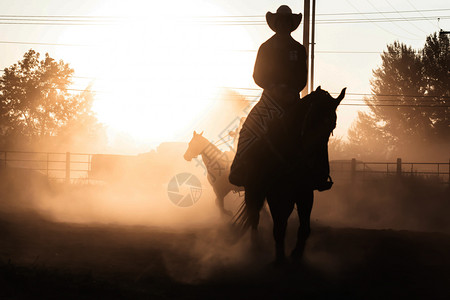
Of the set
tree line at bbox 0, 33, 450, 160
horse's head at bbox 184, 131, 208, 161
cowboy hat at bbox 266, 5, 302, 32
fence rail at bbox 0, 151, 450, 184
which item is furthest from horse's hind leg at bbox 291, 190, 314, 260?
tree line at bbox 0, 33, 450, 160

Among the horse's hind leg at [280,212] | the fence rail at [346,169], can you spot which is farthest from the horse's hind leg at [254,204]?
the fence rail at [346,169]

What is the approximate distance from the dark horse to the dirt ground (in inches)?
A: 33.8

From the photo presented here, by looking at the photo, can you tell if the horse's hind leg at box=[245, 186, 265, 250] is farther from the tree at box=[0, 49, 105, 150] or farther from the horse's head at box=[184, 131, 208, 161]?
the tree at box=[0, 49, 105, 150]

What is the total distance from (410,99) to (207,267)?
38992 millimetres

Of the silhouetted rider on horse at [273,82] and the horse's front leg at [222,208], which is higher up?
the silhouetted rider on horse at [273,82]

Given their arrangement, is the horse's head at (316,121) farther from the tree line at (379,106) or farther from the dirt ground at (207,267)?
the tree line at (379,106)

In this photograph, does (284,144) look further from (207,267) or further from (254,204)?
(207,267)

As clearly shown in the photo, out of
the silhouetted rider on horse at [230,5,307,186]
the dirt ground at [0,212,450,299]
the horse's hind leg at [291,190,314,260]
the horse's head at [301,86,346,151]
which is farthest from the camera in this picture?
the silhouetted rider on horse at [230,5,307,186]

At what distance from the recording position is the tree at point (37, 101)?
175 ft

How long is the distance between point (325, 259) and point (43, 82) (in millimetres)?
51773

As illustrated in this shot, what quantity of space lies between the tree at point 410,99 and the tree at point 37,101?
1161 inches

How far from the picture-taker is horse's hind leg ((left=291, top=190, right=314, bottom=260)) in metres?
7.76

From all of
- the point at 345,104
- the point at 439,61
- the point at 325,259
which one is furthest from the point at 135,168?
the point at 439,61

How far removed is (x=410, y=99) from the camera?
43812mm
